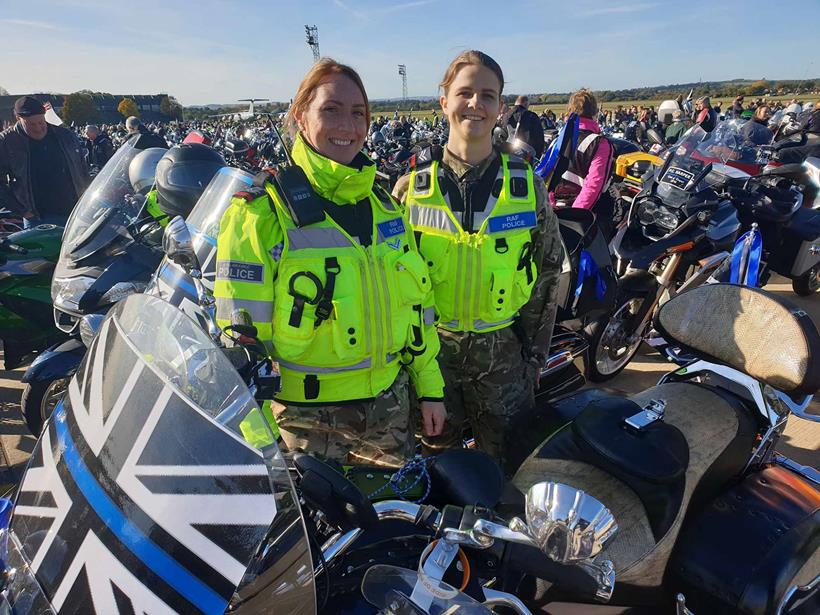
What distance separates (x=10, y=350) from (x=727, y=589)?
4285 millimetres

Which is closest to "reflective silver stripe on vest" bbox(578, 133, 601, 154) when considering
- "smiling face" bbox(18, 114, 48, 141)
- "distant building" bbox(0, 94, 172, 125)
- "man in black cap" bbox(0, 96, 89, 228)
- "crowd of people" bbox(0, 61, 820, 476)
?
"crowd of people" bbox(0, 61, 820, 476)

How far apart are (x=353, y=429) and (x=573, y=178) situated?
363 centimetres

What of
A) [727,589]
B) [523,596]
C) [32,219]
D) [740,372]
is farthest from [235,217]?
[32,219]

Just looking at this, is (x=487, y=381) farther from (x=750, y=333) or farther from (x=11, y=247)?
(x=11, y=247)

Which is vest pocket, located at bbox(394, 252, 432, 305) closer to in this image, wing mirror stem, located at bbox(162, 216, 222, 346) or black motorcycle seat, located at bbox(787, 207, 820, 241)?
wing mirror stem, located at bbox(162, 216, 222, 346)

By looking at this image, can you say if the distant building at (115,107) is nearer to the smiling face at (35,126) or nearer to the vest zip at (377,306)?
the smiling face at (35,126)

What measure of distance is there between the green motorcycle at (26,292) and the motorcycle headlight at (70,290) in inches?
25.5

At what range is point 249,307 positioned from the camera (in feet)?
4.90

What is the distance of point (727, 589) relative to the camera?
131 centimetres

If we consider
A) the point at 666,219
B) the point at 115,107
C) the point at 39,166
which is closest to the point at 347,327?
the point at 666,219

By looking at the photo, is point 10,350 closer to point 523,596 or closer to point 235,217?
point 235,217

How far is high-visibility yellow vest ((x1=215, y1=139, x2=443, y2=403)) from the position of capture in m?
1.48

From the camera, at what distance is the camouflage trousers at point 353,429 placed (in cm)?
169

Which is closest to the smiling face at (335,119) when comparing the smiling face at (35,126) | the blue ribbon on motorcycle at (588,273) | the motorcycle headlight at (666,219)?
the blue ribbon on motorcycle at (588,273)
